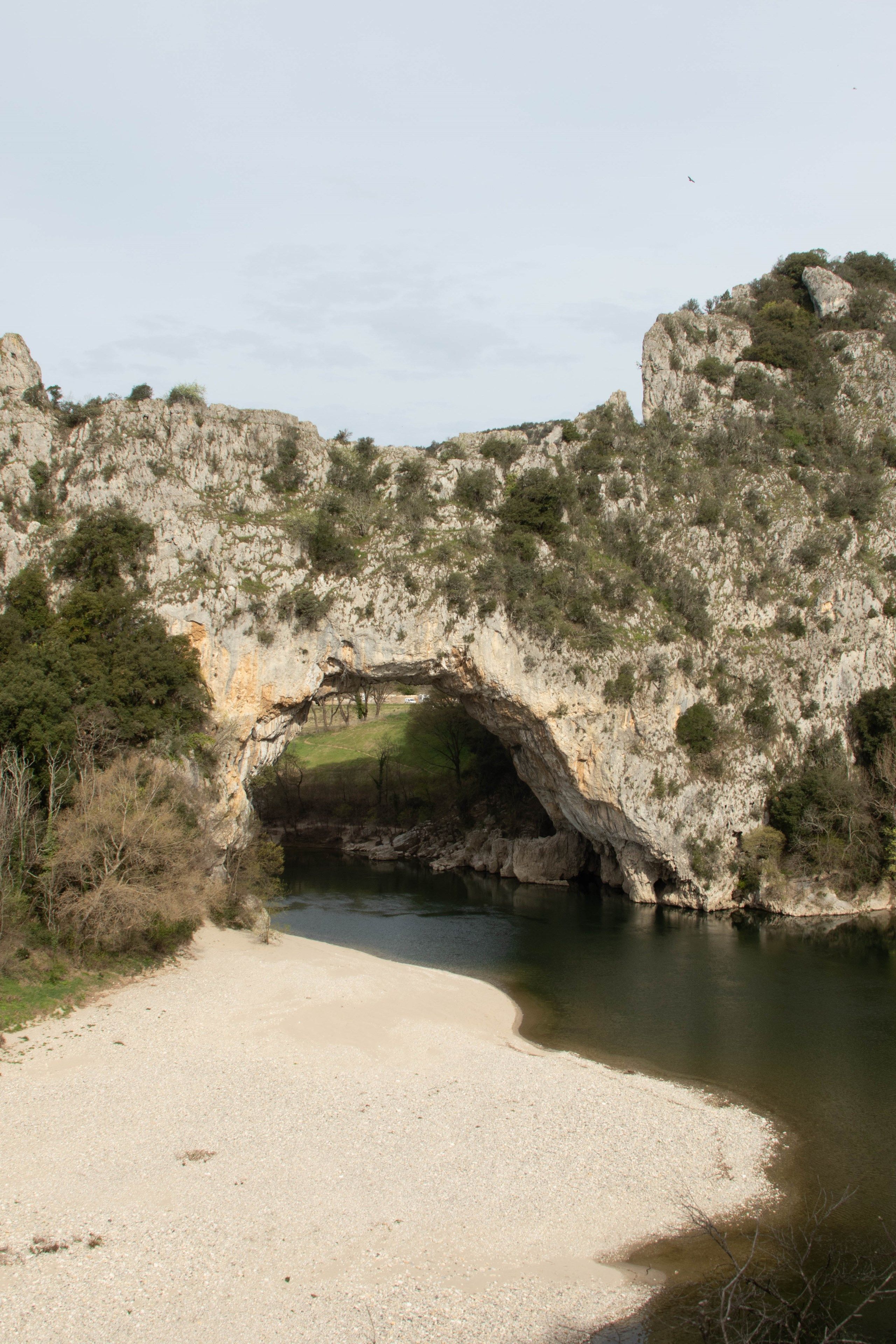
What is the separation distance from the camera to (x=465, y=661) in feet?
131

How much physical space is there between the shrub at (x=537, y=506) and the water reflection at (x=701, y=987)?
59.8 feet

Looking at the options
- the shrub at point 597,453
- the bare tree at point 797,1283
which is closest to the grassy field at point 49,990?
the bare tree at point 797,1283

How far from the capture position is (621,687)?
131 ft

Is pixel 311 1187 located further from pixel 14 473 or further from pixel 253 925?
pixel 14 473

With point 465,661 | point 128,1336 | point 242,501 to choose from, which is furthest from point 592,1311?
point 242,501

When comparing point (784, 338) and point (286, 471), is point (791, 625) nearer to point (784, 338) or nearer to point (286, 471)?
point (784, 338)

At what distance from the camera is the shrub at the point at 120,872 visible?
24.7 metres

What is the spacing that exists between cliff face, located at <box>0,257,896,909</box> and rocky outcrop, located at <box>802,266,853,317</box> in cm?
1238

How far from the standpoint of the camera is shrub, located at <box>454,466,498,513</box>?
42.5 m

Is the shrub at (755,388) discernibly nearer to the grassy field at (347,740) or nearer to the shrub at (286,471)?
the shrub at (286,471)

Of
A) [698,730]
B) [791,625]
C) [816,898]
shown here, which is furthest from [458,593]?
[816,898]

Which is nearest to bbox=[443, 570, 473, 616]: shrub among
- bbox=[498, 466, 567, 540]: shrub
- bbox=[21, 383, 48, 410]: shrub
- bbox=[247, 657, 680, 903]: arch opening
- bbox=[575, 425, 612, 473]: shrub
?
bbox=[247, 657, 680, 903]: arch opening

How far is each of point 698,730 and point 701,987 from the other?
48.8ft

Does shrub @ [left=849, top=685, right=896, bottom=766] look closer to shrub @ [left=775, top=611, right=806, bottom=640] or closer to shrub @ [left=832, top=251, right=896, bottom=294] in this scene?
shrub @ [left=775, top=611, right=806, bottom=640]
